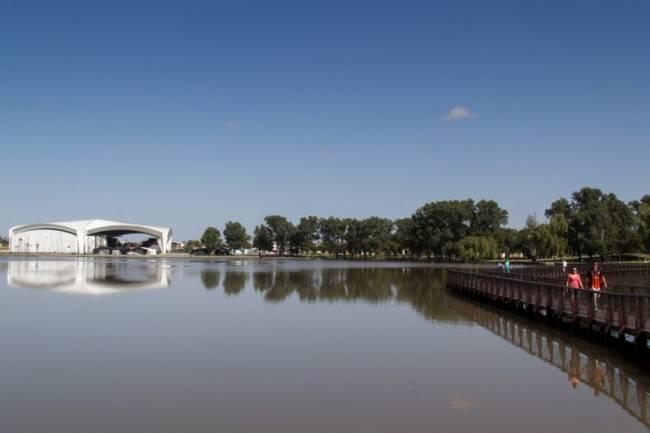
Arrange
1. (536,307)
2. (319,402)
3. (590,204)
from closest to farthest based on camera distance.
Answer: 1. (319,402)
2. (536,307)
3. (590,204)

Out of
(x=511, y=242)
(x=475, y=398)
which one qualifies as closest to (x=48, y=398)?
(x=475, y=398)

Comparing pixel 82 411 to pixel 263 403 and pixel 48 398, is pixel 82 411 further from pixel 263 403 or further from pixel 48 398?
pixel 263 403

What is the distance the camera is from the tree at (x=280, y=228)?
16965 centimetres

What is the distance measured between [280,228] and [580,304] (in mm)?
151895

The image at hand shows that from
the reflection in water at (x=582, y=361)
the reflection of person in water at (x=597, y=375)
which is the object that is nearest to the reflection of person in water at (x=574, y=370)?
the reflection in water at (x=582, y=361)

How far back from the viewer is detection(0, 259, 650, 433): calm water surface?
10297 mm

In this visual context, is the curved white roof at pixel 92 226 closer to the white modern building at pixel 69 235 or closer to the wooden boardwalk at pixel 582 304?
the white modern building at pixel 69 235

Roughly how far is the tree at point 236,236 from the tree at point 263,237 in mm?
4088

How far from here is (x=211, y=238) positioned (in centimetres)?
17525

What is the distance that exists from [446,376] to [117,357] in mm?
8251

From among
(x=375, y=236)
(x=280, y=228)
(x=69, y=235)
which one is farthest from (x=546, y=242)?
(x=69, y=235)

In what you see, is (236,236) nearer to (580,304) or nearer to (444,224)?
(444,224)

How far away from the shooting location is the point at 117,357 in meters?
15.2

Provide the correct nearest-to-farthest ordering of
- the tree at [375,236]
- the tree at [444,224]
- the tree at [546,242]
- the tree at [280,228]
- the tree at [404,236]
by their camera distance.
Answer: the tree at [546,242] → the tree at [444,224] → the tree at [404,236] → the tree at [375,236] → the tree at [280,228]
